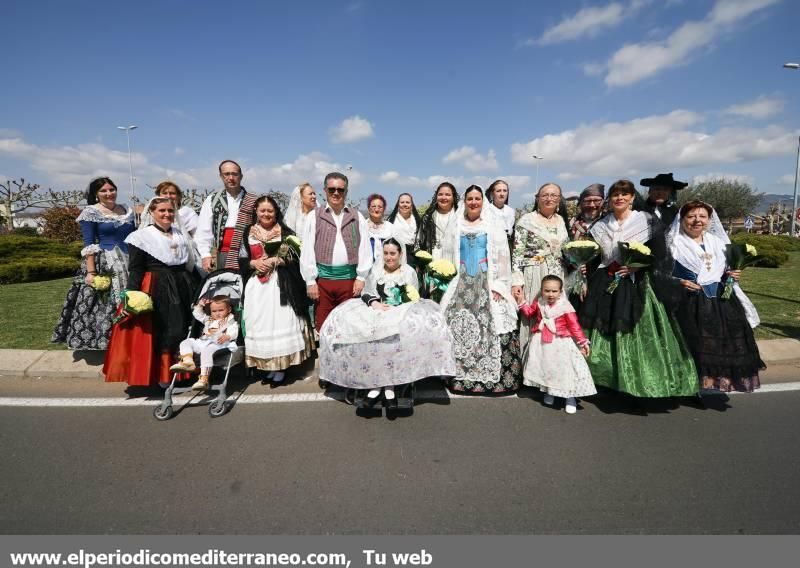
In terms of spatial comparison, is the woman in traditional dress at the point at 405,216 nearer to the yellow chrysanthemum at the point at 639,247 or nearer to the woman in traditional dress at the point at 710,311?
the yellow chrysanthemum at the point at 639,247

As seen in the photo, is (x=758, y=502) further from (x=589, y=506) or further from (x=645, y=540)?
(x=589, y=506)

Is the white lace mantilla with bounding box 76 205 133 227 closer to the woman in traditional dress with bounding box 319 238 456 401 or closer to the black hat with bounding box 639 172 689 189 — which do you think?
the woman in traditional dress with bounding box 319 238 456 401

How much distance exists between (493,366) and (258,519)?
2548 mm

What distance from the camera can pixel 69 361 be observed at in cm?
477

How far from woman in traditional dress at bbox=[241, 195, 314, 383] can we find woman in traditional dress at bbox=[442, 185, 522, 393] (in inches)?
65.5

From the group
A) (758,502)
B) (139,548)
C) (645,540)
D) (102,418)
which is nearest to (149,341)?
(102,418)

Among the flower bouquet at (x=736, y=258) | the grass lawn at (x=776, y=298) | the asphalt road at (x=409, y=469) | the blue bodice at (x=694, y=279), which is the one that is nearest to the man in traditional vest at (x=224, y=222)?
the asphalt road at (x=409, y=469)

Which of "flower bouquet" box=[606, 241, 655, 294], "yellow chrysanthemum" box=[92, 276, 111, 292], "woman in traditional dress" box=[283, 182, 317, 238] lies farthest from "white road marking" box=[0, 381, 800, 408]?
"woman in traditional dress" box=[283, 182, 317, 238]

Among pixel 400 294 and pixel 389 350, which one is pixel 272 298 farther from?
pixel 389 350

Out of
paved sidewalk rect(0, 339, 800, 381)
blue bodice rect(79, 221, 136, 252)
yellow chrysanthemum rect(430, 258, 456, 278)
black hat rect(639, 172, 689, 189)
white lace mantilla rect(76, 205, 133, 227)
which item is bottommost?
paved sidewalk rect(0, 339, 800, 381)

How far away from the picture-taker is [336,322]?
149 inches

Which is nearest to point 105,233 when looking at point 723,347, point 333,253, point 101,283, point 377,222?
point 101,283

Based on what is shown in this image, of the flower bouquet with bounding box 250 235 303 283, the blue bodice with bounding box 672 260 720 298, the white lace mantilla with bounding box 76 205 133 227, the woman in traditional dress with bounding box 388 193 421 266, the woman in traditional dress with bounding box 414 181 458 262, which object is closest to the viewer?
the blue bodice with bounding box 672 260 720 298

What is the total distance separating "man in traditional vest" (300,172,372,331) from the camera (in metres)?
4.39
